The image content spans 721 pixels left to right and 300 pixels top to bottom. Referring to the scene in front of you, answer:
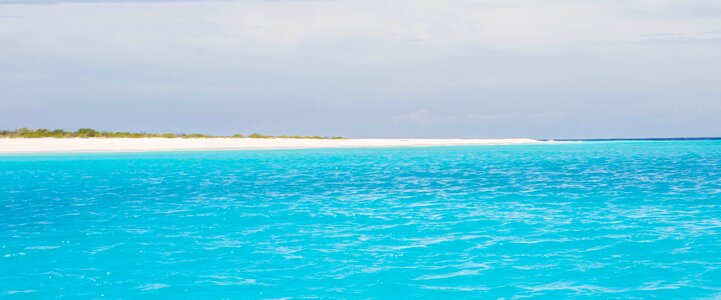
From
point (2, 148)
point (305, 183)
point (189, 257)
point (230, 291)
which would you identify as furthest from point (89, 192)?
point (2, 148)

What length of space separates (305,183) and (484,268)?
2268cm

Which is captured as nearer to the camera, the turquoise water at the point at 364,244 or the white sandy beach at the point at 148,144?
the turquoise water at the point at 364,244

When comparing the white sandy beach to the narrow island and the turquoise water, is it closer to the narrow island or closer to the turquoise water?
the narrow island

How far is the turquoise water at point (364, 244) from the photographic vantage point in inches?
443

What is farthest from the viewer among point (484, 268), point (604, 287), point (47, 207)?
point (47, 207)

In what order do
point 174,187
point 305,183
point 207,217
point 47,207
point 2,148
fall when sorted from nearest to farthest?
point 207,217
point 47,207
point 174,187
point 305,183
point 2,148

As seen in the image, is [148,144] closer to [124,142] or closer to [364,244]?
[124,142]

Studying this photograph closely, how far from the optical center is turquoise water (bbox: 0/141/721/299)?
11242mm

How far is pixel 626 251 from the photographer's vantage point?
550 inches

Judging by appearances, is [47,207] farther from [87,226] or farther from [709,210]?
[709,210]

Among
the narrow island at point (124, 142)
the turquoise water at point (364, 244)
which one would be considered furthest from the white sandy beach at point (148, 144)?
the turquoise water at point (364, 244)

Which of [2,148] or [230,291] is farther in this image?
[2,148]

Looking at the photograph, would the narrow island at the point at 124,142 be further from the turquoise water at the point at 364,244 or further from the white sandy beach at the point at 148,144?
the turquoise water at the point at 364,244

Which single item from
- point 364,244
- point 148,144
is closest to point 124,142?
point 148,144
